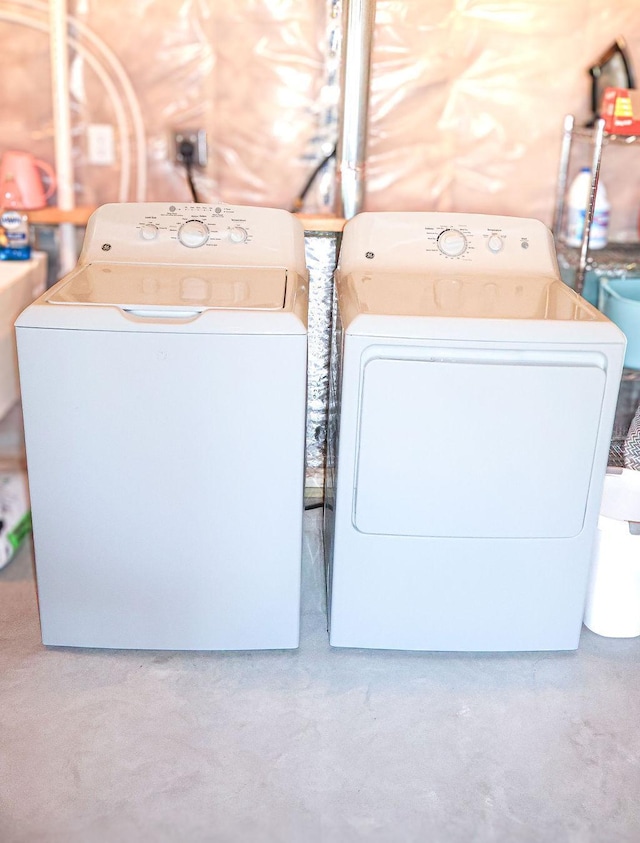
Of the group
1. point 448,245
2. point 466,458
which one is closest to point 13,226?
point 448,245

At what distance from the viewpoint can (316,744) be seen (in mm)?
1944

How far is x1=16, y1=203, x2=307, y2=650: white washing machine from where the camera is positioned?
1.93 m

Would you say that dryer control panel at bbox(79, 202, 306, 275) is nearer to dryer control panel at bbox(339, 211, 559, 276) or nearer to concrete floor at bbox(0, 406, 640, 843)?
dryer control panel at bbox(339, 211, 559, 276)

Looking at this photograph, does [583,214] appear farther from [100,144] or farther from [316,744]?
[316,744]

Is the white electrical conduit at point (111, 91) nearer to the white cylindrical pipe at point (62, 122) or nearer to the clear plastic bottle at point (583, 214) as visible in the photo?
the white cylindrical pipe at point (62, 122)

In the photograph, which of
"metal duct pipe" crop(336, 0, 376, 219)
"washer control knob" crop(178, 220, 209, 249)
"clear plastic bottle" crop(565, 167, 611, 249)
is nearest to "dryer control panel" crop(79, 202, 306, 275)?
"washer control knob" crop(178, 220, 209, 249)

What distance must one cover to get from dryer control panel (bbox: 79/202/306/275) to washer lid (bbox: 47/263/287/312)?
2.2 inches

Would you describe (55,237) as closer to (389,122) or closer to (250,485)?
(389,122)

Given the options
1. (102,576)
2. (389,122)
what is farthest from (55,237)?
(102,576)

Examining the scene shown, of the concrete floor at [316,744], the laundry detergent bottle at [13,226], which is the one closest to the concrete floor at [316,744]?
the concrete floor at [316,744]

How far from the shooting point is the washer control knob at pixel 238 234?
2.38m

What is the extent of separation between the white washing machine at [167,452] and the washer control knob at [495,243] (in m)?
0.53

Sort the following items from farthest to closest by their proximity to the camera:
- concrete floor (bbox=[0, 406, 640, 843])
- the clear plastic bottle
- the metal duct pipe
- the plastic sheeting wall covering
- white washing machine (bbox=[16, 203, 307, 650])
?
the clear plastic bottle, the plastic sheeting wall covering, the metal duct pipe, white washing machine (bbox=[16, 203, 307, 650]), concrete floor (bbox=[0, 406, 640, 843])

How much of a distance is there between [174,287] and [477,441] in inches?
31.3
